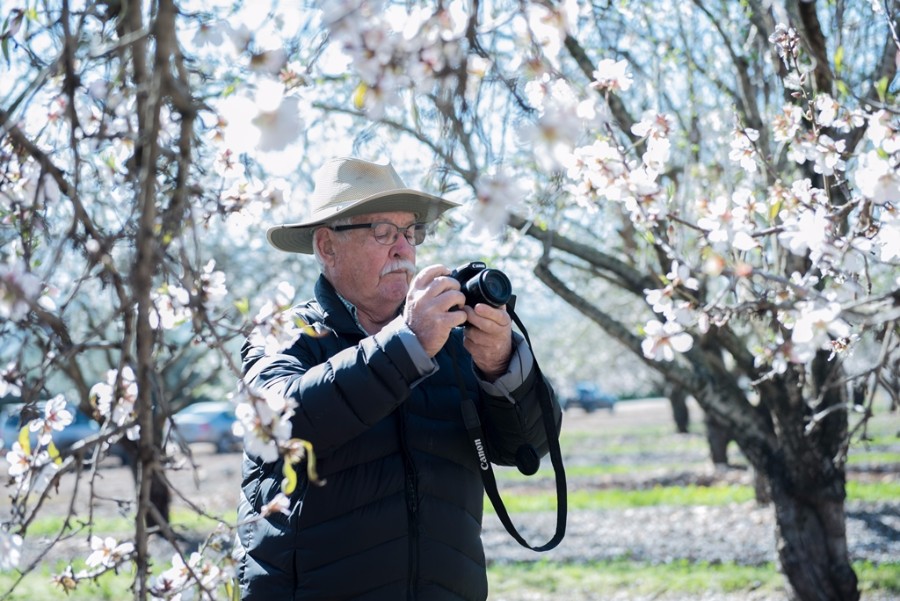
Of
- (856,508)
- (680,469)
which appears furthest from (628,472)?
(856,508)

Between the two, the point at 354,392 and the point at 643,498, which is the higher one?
the point at 354,392

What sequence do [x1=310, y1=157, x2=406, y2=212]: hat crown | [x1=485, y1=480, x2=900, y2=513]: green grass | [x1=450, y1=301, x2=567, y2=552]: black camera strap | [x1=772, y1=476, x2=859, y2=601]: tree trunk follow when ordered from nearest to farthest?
[x1=450, y1=301, x2=567, y2=552]: black camera strap → [x1=310, y1=157, x2=406, y2=212]: hat crown → [x1=772, y1=476, x2=859, y2=601]: tree trunk → [x1=485, y1=480, x2=900, y2=513]: green grass

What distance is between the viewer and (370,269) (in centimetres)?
266

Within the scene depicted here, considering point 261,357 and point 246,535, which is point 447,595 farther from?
point 261,357

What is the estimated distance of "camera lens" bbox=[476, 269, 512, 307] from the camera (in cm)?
237

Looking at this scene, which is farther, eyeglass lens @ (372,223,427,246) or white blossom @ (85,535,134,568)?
eyeglass lens @ (372,223,427,246)

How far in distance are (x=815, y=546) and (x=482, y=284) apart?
138 inches

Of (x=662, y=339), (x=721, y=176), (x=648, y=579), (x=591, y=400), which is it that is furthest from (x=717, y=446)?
(x=591, y=400)

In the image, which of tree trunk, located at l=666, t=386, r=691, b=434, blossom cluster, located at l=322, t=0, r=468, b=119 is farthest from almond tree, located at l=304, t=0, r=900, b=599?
tree trunk, located at l=666, t=386, r=691, b=434

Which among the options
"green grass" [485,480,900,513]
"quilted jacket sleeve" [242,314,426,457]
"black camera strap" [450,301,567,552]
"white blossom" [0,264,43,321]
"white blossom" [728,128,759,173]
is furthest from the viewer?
"green grass" [485,480,900,513]

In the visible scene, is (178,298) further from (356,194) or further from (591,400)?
(591,400)

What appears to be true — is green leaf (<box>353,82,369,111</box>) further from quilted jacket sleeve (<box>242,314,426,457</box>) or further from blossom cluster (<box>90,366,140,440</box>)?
quilted jacket sleeve (<box>242,314,426,457</box>)

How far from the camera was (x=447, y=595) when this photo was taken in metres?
2.38

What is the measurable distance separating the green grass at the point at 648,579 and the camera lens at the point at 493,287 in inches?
174
